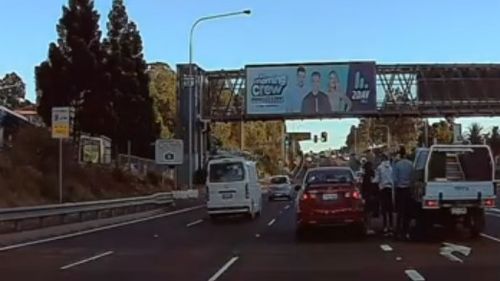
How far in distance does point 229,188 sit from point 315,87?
35.6 m

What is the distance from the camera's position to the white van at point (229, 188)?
32656 mm

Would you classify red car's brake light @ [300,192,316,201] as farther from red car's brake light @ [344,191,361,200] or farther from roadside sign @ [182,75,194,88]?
roadside sign @ [182,75,194,88]

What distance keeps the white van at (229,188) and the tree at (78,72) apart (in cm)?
2557

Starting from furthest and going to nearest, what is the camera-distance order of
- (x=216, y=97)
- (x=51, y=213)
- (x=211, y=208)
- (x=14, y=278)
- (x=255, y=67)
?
(x=216, y=97) < (x=255, y=67) < (x=211, y=208) < (x=51, y=213) < (x=14, y=278)

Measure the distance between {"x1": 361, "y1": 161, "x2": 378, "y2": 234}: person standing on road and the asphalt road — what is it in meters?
1.04

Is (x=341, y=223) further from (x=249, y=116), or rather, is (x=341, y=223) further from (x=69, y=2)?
(x=249, y=116)

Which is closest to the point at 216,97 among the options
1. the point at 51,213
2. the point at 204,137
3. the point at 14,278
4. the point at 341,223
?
the point at 204,137

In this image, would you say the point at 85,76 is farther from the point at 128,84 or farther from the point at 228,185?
the point at 228,185

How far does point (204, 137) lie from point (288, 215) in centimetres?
3698

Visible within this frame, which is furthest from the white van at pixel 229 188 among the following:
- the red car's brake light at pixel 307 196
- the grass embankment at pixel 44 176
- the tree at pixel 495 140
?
the tree at pixel 495 140

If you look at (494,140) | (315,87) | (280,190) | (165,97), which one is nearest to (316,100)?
(315,87)

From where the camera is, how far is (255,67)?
67.9 metres

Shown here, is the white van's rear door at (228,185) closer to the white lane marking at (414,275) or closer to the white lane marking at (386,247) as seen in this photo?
the white lane marking at (386,247)

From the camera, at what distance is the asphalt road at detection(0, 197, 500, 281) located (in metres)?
15.3
